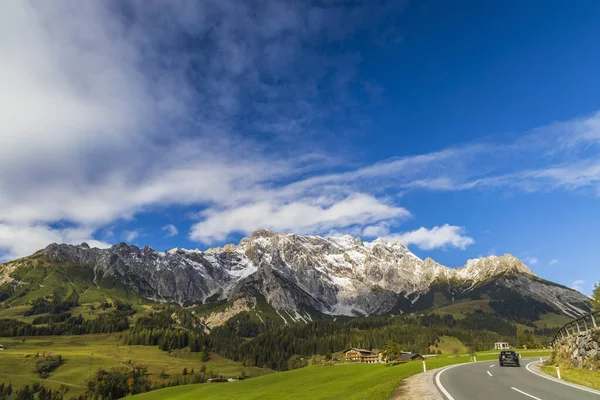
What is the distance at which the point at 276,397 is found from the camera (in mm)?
60125

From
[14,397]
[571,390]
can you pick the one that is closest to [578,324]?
[571,390]

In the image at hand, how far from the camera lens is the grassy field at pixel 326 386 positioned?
43.1 metres

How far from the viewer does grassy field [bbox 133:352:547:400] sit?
43062 mm

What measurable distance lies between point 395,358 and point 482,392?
266ft

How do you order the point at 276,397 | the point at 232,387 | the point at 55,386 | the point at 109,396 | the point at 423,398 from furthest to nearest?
the point at 55,386 < the point at 109,396 < the point at 232,387 < the point at 276,397 < the point at 423,398

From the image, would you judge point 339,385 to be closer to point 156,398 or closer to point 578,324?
point 578,324

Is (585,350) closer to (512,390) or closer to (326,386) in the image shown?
(512,390)

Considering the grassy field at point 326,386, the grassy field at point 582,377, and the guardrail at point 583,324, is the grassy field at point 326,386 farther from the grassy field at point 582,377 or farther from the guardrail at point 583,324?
the guardrail at point 583,324

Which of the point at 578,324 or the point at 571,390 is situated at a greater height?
the point at 578,324

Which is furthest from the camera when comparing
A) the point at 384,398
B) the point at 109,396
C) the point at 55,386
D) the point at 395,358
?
the point at 55,386

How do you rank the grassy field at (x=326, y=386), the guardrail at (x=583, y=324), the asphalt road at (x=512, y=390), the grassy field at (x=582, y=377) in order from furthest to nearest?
the grassy field at (x=326, y=386), the guardrail at (x=583, y=324), the grassy field at (x=582, y=377), the asphalt road at (x=512, y=390)

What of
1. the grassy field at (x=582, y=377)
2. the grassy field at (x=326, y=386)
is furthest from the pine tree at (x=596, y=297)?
the grassy field at (x=582, y=377)

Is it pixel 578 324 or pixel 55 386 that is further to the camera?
pixel 55 386

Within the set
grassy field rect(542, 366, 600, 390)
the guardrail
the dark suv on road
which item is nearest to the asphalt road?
grassy field rect(542, 366, 600, 390)
